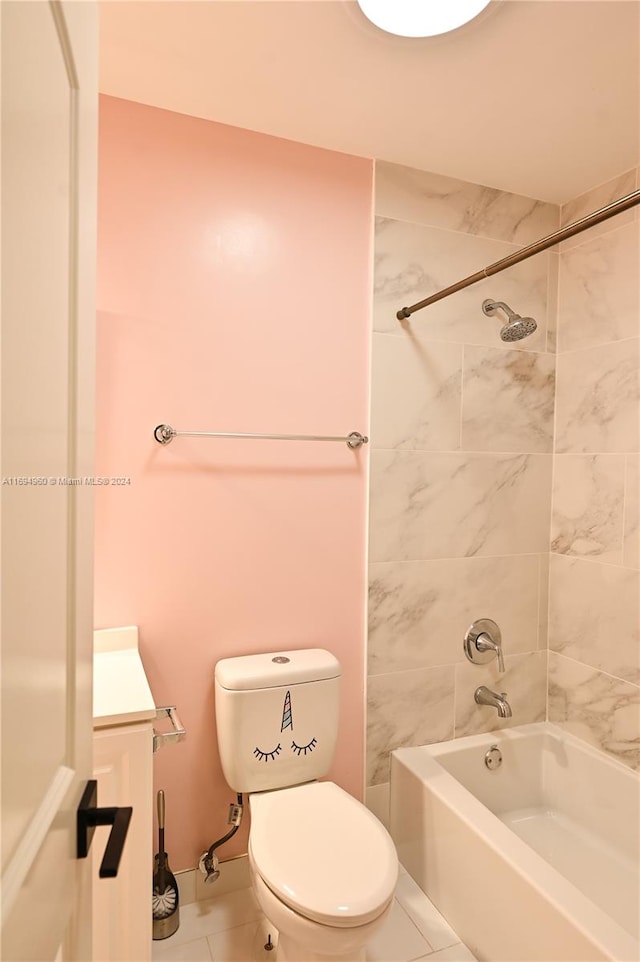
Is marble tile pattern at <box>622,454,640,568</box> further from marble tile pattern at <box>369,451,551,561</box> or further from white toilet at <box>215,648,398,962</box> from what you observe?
white toilet at <box>215,648,398,962</box>

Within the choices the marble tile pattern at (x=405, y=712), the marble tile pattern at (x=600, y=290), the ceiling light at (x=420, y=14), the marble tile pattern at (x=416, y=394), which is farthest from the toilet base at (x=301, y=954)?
the ceiling light at (x=420, y=14)

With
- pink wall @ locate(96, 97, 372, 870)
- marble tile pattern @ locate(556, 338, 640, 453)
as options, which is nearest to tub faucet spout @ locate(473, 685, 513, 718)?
pink wall @ locate(96, 97, 372, 870)

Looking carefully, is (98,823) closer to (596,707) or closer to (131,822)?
(131,822)

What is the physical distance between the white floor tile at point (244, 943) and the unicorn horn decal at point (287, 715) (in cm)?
59

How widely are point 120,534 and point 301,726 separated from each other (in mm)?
786

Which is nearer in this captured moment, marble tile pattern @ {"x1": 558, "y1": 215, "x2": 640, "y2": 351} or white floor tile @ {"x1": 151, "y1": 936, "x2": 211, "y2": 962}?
white floor tile @ {"x1": 151, "y1": 936, "x2": 211, "y2": 962}

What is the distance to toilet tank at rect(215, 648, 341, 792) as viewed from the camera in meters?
1.56

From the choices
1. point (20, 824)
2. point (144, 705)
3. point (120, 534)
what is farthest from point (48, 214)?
point (120, 534)

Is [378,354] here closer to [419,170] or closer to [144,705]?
[419,170]

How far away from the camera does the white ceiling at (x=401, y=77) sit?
1.25 metres

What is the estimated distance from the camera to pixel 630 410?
1839mm

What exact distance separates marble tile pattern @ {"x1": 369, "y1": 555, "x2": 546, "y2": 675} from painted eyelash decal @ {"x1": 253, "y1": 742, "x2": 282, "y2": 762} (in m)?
0.44

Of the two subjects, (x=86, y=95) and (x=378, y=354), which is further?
(x=378, y=354)

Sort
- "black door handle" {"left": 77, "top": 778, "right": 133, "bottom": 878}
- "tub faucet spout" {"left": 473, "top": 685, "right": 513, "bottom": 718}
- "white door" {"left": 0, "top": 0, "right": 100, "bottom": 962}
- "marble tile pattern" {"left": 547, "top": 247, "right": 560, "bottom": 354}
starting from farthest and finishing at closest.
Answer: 1. "marble tile pattern" {"left": 547, "top": 247, "right": 560, "bottom": 354}
2. "tub faucet spout" {"left": 473, "top": 685, "right": 513, "bottom": 718}
3. "black door handle" {"left": 77, "top": 778, "right": 133, "bottom": 878}
4. "white door" {"left": 0, "top": 0, "right": 100, "bottom": 962}
